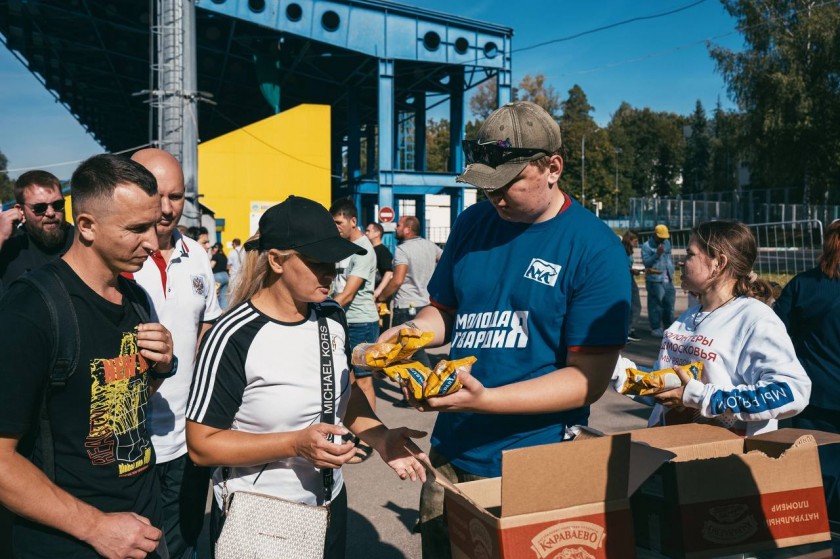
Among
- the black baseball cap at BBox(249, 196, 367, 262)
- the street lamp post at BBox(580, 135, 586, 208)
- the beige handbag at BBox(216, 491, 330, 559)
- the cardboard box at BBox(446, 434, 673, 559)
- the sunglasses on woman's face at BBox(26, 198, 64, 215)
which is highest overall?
the street lamp post at BBox(580, 135, 586, 208)

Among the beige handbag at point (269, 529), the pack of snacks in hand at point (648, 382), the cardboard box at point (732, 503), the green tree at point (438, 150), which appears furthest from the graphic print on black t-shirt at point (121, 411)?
the green tree at point (438, 150)

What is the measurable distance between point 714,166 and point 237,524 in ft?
243

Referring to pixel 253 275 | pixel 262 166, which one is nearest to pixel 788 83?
pixel 262 166

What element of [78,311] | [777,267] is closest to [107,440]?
[78,311]

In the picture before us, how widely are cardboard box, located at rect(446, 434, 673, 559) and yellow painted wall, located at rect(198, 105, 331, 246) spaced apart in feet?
68.8

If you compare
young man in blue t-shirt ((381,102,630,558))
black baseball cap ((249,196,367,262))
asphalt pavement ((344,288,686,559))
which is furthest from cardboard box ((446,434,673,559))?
asphalt pavement ((344,288,686,559))

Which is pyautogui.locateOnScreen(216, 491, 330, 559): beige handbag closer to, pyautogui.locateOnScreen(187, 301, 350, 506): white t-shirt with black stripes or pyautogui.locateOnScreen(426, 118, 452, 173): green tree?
pyautogui.locateOnScreen(187, 301, 350, 506): white t-shirt with black stripes

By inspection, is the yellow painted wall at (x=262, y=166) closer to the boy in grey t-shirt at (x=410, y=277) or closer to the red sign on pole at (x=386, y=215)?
the red sign on pole at (x=386, y=215)

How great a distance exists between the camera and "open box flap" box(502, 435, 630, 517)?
1.85 m

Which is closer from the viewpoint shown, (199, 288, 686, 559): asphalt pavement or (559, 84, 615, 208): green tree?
(199, 288, 686, 559): asphalt pavement

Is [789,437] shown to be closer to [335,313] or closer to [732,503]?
[732,503]

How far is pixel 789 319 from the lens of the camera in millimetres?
3770

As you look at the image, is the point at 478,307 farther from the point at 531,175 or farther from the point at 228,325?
the point at 228,325

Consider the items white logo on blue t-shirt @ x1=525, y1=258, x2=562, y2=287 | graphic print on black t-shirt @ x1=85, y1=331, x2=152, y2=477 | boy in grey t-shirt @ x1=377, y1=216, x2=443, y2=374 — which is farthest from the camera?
boy in grey t-shirt @ x1=377, y1=216, x2=443, y2=374
